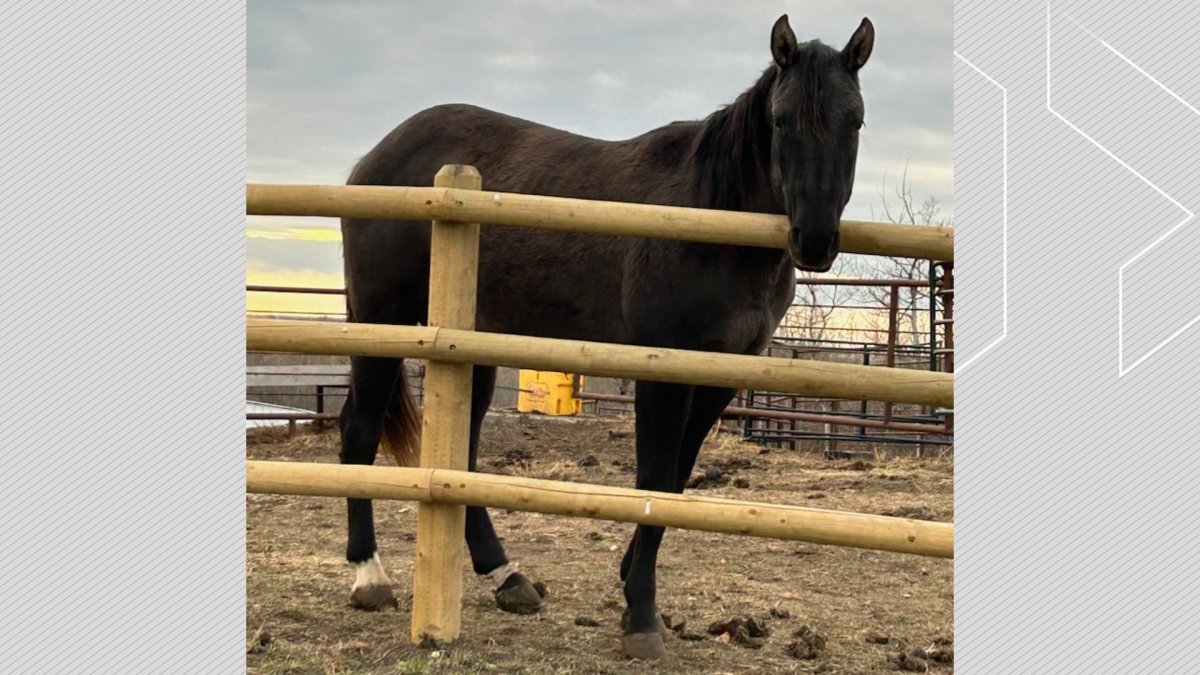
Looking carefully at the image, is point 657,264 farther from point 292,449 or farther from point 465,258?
point 292,449

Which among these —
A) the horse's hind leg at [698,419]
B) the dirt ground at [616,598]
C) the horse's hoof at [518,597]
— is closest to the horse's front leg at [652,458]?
the dirt ground at [616,598]

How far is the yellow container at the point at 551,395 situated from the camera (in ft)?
35.0

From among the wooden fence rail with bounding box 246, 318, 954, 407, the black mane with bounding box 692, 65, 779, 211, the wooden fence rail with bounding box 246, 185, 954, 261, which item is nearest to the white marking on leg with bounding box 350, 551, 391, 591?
the wooden fence rail with bounding box 246, 318, 954, 407

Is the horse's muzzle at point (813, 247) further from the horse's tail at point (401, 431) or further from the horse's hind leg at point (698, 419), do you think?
the horse's tail at point (401, 431)

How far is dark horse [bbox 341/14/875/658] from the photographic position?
9.75 feet

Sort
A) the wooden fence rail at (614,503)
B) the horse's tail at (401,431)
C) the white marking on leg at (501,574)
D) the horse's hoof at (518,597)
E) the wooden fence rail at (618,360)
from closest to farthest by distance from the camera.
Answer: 1. the wooden fence rail at (614,503)
2. the wooden fence rail at (618,360)
3. the horse's hoof at (518,597)
4. the white marking on leg at (501,574)
5. the horse's tail at (401,431)

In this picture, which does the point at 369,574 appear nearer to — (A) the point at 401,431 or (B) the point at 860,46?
(A) the point at 401,431

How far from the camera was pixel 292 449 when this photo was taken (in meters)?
8.27

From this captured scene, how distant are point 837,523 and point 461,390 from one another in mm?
1103

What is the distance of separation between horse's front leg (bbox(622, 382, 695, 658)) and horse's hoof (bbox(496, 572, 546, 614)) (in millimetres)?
550

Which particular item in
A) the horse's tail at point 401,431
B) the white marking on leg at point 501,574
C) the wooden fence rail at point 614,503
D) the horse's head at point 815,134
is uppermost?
the horse's head at point 815,134

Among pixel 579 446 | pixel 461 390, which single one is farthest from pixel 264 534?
pixel 579 446

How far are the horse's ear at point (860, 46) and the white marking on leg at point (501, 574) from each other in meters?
2.10

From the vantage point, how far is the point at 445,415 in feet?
9.98
